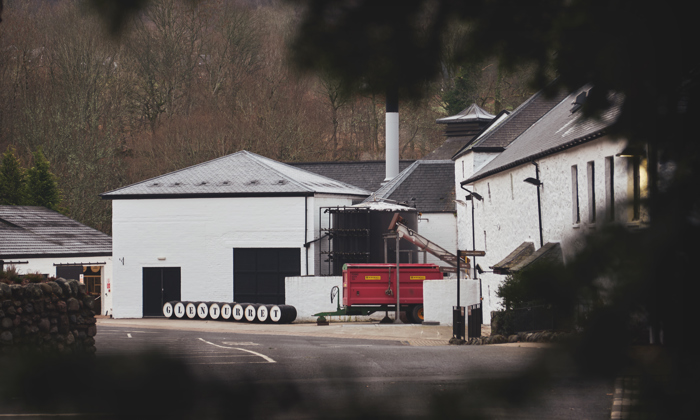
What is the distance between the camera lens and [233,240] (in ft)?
120

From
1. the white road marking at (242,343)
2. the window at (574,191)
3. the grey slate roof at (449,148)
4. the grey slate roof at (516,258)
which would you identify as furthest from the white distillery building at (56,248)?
the window at (574,191)

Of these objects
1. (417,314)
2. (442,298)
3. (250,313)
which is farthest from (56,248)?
(442,298)

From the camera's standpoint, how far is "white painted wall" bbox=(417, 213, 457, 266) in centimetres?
3884

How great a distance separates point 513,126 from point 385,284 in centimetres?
960

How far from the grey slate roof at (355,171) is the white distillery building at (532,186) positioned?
1053 cm

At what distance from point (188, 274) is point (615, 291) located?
1418 inches

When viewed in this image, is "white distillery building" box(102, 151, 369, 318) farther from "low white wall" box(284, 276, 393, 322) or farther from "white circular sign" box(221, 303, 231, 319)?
"white circular sign" box(221, 303, 231, 319)

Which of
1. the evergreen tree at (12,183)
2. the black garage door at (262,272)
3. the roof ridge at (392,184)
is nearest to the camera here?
the black garage door at (262,272)

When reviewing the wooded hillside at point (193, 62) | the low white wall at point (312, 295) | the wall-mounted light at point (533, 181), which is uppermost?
the wall-mounted light at point (533, 181)

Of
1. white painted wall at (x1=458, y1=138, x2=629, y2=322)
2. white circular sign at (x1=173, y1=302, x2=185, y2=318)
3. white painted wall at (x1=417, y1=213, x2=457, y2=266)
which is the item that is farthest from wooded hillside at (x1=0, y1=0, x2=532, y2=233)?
white painted wall at (x1=417, y1=213, x2=457, y2=266)

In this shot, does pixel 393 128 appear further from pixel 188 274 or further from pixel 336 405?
pixel 336 405

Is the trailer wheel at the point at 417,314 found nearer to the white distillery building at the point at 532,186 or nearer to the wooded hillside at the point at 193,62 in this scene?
the white distillery building at the point at 532,186

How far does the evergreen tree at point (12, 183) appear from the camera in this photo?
139 ft

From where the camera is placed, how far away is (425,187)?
4122 centimetres
